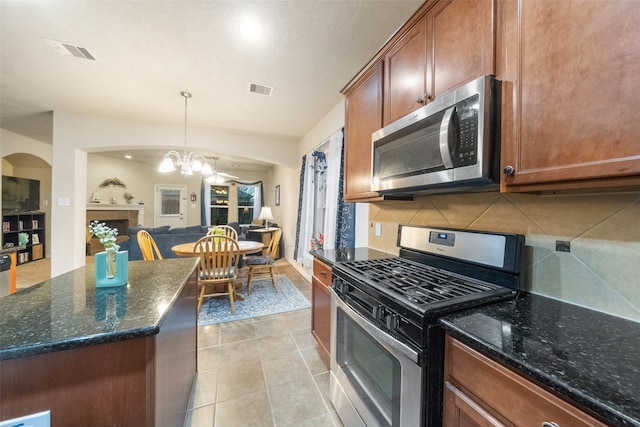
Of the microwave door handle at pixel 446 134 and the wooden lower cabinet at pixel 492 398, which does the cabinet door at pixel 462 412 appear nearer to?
the wooden lower cabinet at pixel 492 398

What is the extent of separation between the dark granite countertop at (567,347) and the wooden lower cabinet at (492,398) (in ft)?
0.10

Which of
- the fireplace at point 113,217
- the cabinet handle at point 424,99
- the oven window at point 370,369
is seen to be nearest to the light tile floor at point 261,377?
the oven window at point 370,369

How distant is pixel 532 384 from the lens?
58cm

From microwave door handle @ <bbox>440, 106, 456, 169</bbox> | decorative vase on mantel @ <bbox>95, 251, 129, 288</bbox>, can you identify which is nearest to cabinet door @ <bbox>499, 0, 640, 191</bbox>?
microwave door handle @ <bbox>440, 106, 456, 169</bbox>

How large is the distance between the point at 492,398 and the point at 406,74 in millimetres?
1514

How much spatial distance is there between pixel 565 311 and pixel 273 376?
1.80m

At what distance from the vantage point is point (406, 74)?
4.56 feet

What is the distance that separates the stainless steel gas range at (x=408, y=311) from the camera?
0.84 m

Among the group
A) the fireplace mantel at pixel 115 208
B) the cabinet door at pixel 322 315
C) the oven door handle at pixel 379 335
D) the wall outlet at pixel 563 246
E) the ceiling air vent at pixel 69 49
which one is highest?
the ceiling air vent at pixel 69 49

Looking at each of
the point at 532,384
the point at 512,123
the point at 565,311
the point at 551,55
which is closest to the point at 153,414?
the point at 532,384

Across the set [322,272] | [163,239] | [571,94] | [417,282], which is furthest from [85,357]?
[163,239]

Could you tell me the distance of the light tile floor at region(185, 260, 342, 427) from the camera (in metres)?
1.47

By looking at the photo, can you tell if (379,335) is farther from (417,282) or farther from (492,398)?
(492,398)

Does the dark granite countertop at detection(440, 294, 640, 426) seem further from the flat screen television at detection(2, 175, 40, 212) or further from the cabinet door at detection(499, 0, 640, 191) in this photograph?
the flat screen television at detection(2, 175, 40, 212)
